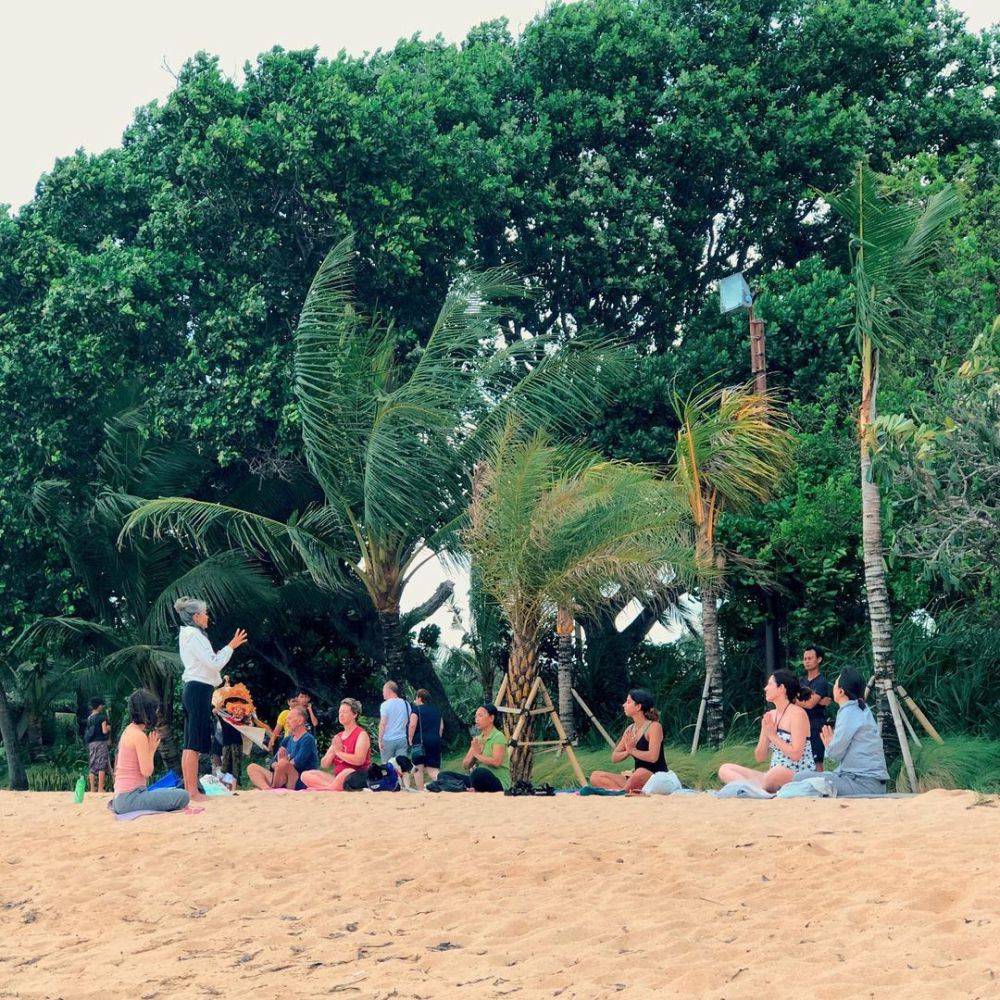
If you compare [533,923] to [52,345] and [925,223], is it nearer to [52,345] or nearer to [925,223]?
[925,223]

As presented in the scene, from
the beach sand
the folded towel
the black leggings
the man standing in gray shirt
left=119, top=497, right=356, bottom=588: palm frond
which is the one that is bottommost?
the beach sand

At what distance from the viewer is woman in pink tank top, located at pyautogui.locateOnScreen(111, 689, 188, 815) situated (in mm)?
10766

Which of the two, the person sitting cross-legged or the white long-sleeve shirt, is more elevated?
the white long-sleeve shirt

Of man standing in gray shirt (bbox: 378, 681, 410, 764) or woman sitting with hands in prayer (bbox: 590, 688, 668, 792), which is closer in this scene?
woman sitting with hands in prayer (bbox: 590, 688, 668, 792)

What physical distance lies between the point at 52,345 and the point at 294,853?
1281 cm

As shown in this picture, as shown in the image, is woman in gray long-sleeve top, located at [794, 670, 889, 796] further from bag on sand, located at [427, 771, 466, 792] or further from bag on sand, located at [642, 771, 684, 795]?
bag on sand, located at [427, 771, 466, 792]

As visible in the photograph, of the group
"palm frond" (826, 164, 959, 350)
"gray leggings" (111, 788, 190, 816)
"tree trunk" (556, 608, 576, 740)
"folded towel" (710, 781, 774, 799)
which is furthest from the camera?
"tree trunk" (556, 608, 576, 740)

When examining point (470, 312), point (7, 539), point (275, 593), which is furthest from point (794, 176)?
point (7, 539)

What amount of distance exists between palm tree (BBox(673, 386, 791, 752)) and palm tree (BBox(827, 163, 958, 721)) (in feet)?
8.13

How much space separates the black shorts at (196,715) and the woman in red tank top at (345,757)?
170 cm

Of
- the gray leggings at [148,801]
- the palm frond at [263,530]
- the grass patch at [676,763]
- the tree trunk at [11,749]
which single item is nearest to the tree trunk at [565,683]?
the grass patch at [676,763]

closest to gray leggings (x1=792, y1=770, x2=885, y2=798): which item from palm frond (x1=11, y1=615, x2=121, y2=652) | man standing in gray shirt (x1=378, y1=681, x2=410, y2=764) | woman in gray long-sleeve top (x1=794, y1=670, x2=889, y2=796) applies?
woman in gray long-sleeve top (x1=794, y1=670, x2=889, y2=796)

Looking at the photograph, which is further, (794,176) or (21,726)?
(21,726)

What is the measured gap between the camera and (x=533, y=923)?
7383 mm
